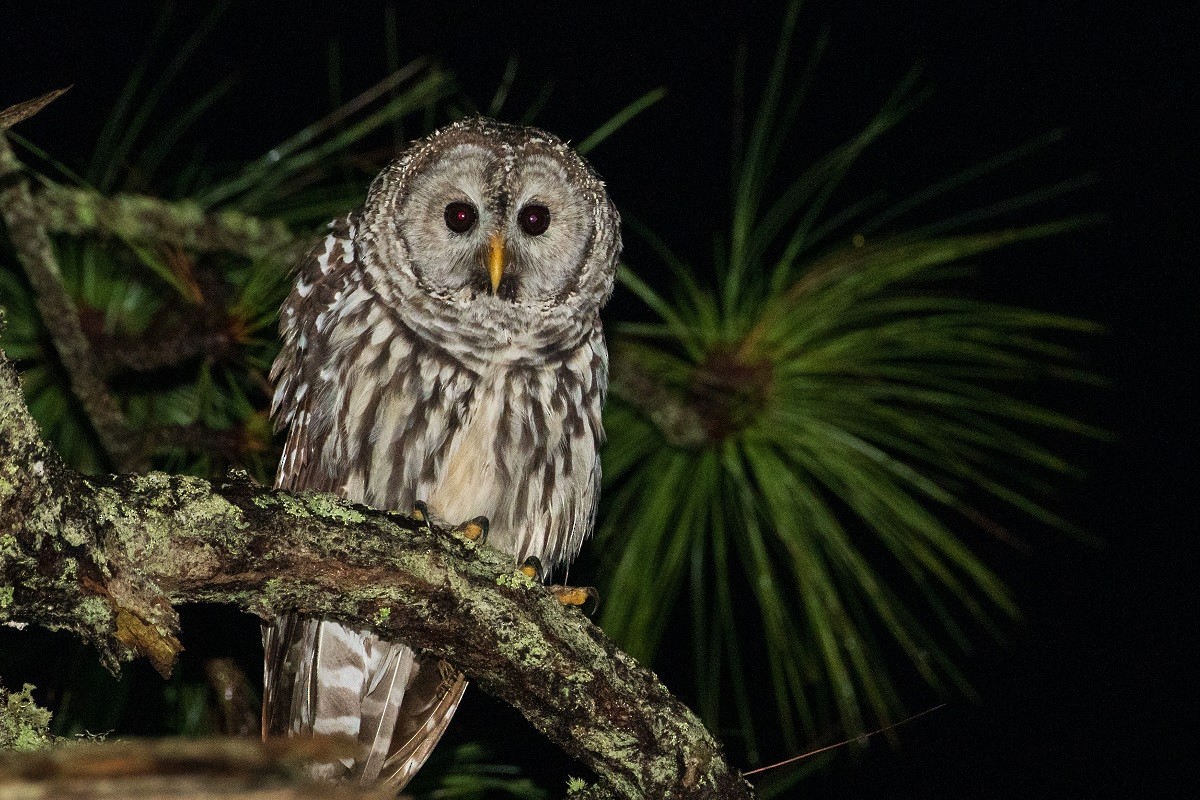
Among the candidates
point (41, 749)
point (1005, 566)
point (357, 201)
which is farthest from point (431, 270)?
point (1005, 566)

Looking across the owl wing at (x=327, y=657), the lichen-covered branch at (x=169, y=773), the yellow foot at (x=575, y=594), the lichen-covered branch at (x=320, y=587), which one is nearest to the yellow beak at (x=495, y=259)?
the owl wing at (x=327, y=657)

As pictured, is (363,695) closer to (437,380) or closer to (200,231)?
(437,380)

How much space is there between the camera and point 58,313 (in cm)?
181

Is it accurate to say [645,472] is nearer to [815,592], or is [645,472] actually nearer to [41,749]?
[815,592]

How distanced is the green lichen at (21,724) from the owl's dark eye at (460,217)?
52.4 inches

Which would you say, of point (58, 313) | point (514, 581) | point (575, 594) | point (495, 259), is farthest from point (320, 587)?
point (495, 259)

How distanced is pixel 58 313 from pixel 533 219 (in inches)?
38.2

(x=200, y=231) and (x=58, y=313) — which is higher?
(x=200, y=231)

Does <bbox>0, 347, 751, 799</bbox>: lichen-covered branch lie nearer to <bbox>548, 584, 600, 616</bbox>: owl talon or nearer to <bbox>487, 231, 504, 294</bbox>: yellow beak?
<bbox>548, 584, 600, 616</bbox>: owl talon

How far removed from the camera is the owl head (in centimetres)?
Result: 226

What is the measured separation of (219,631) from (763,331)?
1209mm

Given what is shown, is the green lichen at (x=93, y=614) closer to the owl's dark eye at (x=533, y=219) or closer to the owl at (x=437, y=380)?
the owl at (x=437, y=380)

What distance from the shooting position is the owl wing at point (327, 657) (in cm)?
210

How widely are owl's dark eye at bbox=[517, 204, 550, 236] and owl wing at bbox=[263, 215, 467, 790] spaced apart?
1.16 ft
